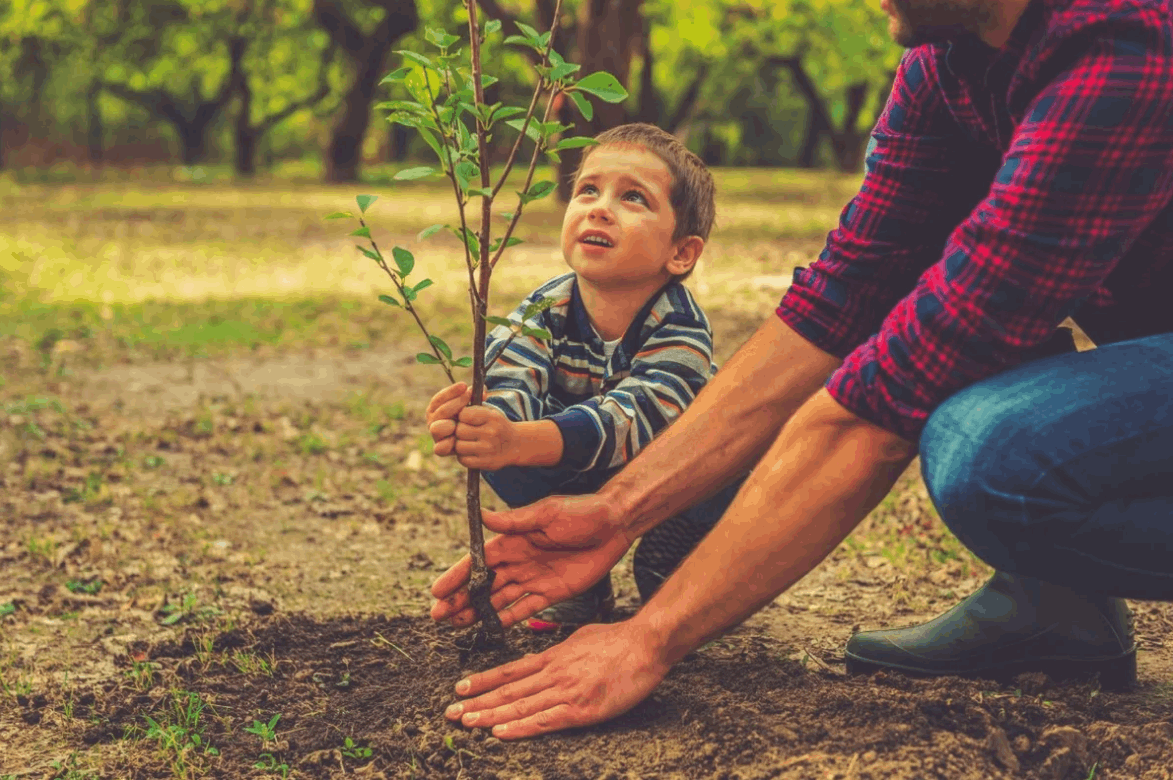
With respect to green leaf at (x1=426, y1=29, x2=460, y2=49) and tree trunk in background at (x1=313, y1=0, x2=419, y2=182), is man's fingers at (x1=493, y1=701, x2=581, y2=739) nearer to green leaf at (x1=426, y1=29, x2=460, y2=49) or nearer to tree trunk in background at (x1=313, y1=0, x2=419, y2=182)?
green leaf at (x1=426, y1=29, x2=460, y2=49)

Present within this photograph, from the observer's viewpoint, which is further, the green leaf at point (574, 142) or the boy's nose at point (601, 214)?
the boy's nose at point (601, 214)

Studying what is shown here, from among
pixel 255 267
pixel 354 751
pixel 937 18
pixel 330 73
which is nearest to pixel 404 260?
pixel 354 751

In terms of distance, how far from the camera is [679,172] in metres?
2.90

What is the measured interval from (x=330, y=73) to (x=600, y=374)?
30.6 meters

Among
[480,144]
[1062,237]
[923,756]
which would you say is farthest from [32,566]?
[1062,237]

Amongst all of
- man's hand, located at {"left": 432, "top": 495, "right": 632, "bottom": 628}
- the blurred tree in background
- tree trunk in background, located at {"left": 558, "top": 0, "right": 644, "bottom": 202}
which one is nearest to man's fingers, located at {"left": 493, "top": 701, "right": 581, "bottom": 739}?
man's hand, located at {"left": 432, "top": 495, "right": 632, "bottom": 628}

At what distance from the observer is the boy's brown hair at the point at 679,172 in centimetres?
289

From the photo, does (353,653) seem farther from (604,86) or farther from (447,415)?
(604,86)

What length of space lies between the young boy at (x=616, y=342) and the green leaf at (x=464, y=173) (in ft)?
1.62

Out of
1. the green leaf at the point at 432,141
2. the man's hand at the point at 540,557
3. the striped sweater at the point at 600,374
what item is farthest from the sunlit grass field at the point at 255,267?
the green leaf at the point at 432,141

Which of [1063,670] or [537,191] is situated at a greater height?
[537,191]

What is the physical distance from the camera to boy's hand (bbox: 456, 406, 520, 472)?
7.81 ft

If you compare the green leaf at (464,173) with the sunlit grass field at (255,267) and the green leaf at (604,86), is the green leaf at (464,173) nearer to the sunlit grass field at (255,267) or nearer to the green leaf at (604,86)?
the green leaf at (604,86)

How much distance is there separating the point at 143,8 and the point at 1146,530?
28.3 meters
